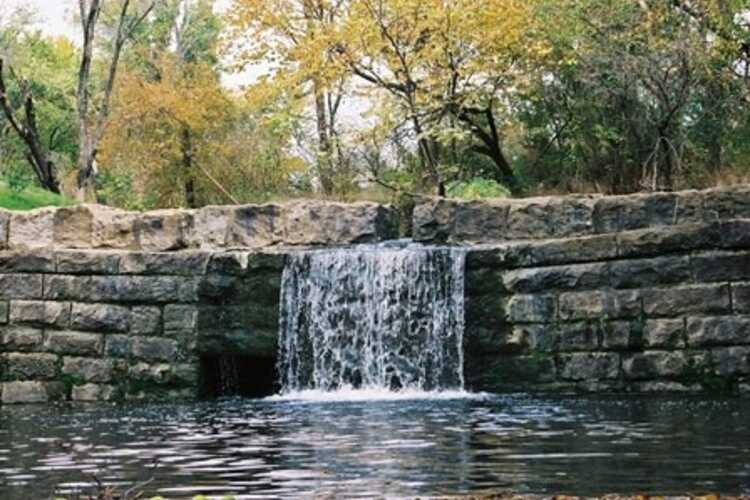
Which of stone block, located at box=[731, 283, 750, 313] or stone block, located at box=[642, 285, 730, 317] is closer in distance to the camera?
stone block, located at box=[731, 283, 750, 313]

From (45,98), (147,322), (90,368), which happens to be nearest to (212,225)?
(147,322)

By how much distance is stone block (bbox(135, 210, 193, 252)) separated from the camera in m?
18.2

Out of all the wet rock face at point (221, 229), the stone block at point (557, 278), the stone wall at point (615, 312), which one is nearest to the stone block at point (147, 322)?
the wet rock face at point (221, 229)

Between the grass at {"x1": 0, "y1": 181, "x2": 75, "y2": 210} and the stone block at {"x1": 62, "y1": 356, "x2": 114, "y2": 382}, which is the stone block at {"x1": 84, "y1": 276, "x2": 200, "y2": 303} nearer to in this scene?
the stone block at {"x1": 62, "y1": 356, "x2": 114, "y2": 382}

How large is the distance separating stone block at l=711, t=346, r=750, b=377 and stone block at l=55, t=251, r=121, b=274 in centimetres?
786

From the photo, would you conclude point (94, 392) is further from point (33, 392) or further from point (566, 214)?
point (566, 214)

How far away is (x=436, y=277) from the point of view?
16484mm

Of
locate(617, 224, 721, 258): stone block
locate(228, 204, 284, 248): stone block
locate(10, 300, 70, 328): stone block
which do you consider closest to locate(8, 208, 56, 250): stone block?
locate(10, 300, 70, 328): stone block

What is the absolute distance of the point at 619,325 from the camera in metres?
15.2

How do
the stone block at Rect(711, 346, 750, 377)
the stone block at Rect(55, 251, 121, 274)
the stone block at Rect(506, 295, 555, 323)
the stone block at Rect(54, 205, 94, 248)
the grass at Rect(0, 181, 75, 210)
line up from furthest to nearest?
the grass at Rect(0, 181, 75, 210), the stone block at Rect(54, 205, 94, 248), the stone block at Rect(55, 251, 121, 274), the stone block at Rect(506, 295, 555, 323), the stone block at Rect(711, 346, 750, 377)

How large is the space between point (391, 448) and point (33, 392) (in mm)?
8516

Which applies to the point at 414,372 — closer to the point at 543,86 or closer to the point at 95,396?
the point at 95,396

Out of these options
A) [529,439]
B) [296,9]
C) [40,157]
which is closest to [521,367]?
[529,439]

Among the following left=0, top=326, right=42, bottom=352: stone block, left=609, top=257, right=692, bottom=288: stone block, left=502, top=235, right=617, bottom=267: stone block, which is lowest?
left=0, top=326, right=42, bottom=352: stone block
